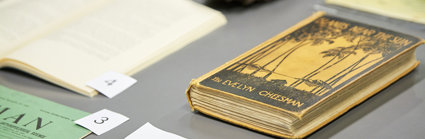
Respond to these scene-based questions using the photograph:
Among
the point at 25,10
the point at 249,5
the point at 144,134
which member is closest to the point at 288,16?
the point at 249,5

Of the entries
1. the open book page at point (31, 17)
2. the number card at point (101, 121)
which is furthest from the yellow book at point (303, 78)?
the open book page at point (31, 17)

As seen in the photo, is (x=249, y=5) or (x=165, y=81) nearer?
(x=165, y=81)

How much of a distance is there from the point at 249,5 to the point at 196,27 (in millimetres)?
233

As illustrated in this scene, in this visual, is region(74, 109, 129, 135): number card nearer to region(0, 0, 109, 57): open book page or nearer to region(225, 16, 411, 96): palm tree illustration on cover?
region(225, 16, 411, 96): palm tree illustration on cover

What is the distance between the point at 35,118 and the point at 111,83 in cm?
19

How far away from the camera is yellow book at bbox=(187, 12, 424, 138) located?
37.2 inches

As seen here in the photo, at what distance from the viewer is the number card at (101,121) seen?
106 cm

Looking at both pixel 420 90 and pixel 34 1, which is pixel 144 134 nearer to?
pixel 420 90

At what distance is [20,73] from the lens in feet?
4.32

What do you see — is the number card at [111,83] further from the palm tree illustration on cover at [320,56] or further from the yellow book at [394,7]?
the yellow book at [394,7]

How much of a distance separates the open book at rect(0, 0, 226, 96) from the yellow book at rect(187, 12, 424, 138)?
29 cm

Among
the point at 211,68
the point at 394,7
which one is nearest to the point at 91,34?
the point at 211,68

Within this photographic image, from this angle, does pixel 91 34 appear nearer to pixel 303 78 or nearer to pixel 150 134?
pixel 150 134

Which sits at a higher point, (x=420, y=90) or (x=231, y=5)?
(x=231, y=5)
